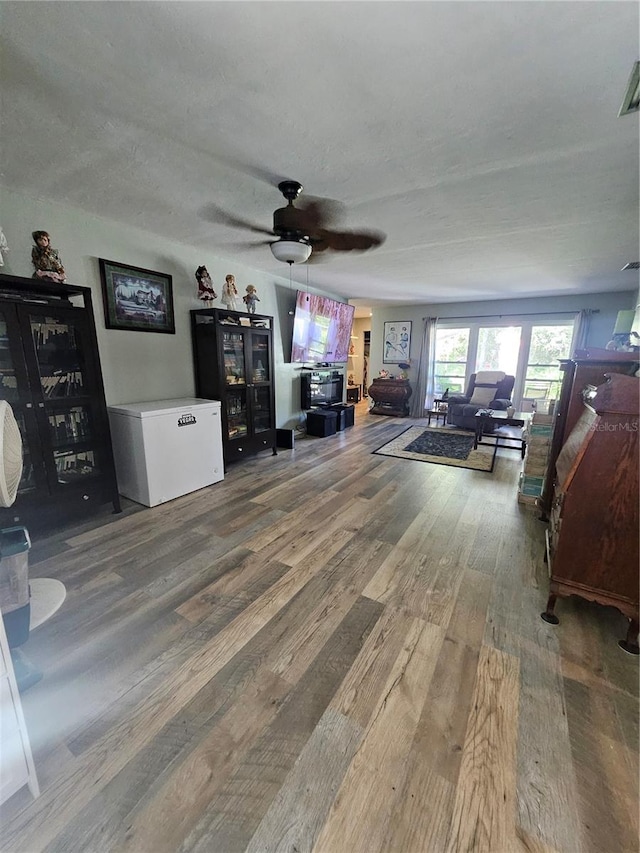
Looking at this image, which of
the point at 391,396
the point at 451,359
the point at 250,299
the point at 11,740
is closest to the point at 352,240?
the point at 250,299

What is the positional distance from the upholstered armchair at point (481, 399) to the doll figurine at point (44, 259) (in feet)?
17.9

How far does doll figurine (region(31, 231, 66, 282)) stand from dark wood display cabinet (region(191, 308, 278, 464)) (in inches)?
49.7

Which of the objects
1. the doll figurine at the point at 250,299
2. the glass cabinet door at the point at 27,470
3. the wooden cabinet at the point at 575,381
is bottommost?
the glass cabinet door at the point at 27,470

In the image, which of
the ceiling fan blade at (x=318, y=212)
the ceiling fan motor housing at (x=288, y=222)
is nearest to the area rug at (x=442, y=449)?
the ceiling fan blade at (x=318, y=212)

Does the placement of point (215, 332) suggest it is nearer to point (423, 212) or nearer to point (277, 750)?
point (423, 212)

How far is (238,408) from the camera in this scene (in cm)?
387

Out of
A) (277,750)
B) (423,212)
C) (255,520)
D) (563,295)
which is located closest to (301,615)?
(277,750)

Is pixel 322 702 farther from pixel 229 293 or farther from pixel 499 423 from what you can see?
pixel 499 423

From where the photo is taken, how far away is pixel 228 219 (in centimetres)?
259

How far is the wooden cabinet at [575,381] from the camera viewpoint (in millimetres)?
2016

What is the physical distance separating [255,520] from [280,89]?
2507 mm

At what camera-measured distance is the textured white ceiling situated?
106 cm

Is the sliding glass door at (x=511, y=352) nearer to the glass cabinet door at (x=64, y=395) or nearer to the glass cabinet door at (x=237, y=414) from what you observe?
the glass cabinet door at (x=237, y=414)

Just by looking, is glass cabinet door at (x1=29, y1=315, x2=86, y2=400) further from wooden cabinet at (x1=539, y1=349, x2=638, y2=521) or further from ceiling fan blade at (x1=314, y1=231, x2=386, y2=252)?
wooden cabinet at (x1=539, y1=349, x2=638, y2=521)
